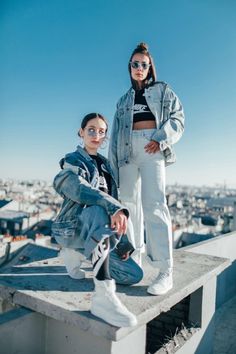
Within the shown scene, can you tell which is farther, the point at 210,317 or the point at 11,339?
the point at 210,317

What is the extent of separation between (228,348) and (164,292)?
213cm

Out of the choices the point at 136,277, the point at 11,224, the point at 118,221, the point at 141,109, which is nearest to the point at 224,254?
the point at 136,277

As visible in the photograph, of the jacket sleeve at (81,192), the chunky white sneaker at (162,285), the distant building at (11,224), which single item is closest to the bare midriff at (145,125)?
the jacket sleeve at (81,192)

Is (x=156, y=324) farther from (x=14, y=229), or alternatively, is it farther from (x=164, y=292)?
(x=14, y=229)

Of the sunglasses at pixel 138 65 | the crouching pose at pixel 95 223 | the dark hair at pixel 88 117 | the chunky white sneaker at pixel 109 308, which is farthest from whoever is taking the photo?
the sunglasses at pixel 138 65

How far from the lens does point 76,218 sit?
1965 millimetres

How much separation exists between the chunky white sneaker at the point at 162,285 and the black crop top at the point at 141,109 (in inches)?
45.2

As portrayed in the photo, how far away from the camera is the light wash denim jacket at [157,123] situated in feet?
7.26

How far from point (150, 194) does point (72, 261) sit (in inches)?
29.7

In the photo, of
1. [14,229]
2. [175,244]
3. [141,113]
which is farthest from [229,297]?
[14,229]

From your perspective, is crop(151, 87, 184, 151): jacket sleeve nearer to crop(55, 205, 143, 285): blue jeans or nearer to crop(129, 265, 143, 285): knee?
crop(55, 205, 143, 285): blue jeans

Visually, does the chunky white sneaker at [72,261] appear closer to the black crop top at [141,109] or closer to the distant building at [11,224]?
the black crop top at [141,109]

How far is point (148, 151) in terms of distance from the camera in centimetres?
223

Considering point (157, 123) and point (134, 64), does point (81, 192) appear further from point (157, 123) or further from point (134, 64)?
point (134, 64)
